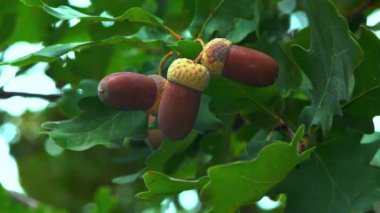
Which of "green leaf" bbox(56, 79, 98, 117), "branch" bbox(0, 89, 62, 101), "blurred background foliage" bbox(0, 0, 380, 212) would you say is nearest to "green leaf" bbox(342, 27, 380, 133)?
"blurred background foliage" bbox(0, 0, 380, 212)

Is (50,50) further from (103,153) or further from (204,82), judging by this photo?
(103,153)

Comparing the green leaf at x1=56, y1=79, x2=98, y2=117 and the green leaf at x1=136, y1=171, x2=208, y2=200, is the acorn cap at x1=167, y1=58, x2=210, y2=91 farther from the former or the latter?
the green leaf at x1=56, y1=79, x2=98, y2=117

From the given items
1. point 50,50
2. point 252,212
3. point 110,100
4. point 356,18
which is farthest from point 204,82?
point 252,212

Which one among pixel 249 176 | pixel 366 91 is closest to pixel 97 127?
pixel 249 176

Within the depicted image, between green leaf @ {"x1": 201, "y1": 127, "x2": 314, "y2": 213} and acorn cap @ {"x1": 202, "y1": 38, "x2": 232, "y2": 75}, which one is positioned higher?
acorn cap @ {"x1": 202, "y1": 38, "x2": 232, "y2": 75}

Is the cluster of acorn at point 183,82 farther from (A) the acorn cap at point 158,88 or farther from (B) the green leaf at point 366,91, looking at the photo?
(B) the green leaf at point 366,91

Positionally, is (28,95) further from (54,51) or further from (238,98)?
(238,98)
